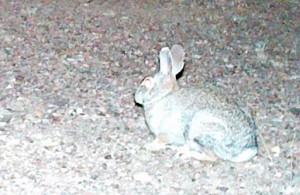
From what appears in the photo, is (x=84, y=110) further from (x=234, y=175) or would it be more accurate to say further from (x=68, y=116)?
(x=234, y=175)

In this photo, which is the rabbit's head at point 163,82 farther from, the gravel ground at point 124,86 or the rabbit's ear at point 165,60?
the gravel ground at point 124,86

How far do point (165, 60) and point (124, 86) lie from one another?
101 cm

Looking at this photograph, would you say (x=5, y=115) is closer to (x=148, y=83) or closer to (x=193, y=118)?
(x=148, y=83)

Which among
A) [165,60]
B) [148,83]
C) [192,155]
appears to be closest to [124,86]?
[148,83]

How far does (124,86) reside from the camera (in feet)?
18.3

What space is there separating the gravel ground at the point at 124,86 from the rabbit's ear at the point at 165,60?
1.48ft

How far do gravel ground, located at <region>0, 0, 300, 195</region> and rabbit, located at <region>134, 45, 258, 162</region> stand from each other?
11 centimetres

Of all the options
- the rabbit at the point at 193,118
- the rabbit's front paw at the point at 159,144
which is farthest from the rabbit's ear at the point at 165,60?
the rabbit's front paw at the point at 159,144

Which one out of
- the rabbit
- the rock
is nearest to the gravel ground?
the rock

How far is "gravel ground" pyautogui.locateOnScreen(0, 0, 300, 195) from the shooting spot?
4.44m

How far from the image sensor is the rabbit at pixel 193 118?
446 cm

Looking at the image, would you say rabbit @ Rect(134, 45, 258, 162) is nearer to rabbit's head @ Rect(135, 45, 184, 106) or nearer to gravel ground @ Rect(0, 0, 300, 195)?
rabbit's head @ Rect(135, 45, 184, 106)

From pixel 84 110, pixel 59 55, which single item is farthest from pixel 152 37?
pixel 84 110

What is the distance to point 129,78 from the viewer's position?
570 centimetres
